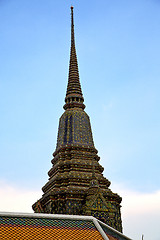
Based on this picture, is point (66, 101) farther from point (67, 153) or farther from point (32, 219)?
point (32, 219)

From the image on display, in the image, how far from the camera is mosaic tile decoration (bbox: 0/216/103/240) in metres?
11.4

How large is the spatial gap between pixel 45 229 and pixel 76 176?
10.9 metres

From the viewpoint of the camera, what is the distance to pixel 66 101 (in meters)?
30.0

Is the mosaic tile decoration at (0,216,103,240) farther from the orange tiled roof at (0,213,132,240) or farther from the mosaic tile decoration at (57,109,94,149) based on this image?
the mosaic tile decoration at (57,109,94,149)

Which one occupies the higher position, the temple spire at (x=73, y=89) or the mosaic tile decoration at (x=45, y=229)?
the temple spire at (x=73, y=89)

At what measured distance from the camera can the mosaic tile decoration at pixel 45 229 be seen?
11375 millimetres

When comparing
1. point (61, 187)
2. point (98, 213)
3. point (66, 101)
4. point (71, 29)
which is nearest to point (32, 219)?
point (98, 213)

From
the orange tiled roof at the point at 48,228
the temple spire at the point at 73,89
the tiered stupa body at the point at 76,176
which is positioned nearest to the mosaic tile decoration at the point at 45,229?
the orange tiled roof at the point at 48,228

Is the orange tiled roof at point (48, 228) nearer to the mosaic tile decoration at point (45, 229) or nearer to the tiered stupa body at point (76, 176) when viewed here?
the mosaic tile decoration at point (45, 229)

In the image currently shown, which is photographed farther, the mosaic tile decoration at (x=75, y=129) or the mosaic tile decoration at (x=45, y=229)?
the mosaic tile decoration at (x=75, y=129)

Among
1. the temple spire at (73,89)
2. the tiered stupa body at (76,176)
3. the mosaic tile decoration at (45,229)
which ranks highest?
the temple spire at (73,89)

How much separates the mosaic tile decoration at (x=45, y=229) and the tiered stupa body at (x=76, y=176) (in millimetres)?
7255

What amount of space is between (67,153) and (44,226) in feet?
42.4

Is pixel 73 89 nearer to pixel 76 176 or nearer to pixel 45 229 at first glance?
pixel 76 176
